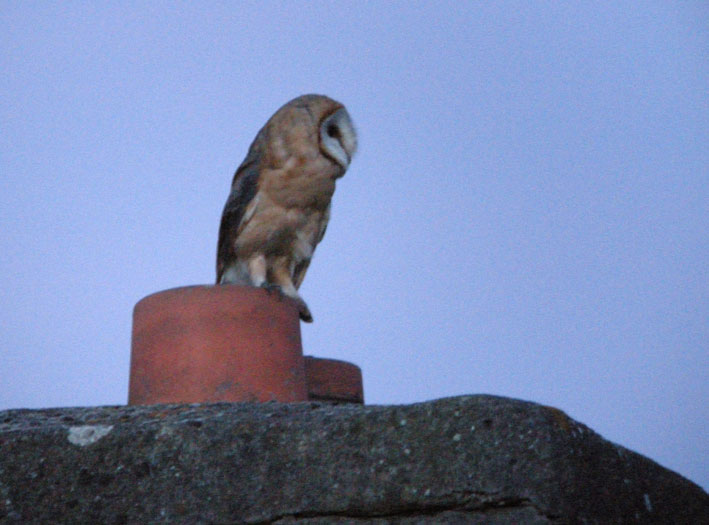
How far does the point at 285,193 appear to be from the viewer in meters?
5.66

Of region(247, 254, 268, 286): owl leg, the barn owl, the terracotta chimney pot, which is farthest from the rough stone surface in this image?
region(247, 254, 268, 286): owl leg

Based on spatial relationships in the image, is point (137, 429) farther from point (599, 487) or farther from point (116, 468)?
point (599, 487)

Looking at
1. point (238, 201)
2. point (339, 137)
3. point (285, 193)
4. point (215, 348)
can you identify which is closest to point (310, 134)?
point (339, 137)

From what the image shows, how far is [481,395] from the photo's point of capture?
1.98 metres

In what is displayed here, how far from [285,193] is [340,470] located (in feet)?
12.5

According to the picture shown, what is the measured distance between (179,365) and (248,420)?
5.18ft

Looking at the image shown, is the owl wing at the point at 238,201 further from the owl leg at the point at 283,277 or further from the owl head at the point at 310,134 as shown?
the owl leg at the point at 283,277

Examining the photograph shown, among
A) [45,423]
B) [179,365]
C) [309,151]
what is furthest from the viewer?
[309,151]

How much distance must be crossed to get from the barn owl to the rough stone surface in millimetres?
3422

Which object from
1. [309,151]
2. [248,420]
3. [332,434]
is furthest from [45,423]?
[309,151]

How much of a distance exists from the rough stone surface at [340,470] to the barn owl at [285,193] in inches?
135

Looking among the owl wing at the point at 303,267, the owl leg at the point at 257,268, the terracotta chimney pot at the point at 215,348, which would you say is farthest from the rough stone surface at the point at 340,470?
the owl wing at the point at 303,267

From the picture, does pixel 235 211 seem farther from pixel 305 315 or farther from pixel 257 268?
pixel 305 315

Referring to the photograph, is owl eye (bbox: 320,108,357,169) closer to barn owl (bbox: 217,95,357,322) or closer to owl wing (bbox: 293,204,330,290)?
barn owl (bbox: 217,95,357,322)
